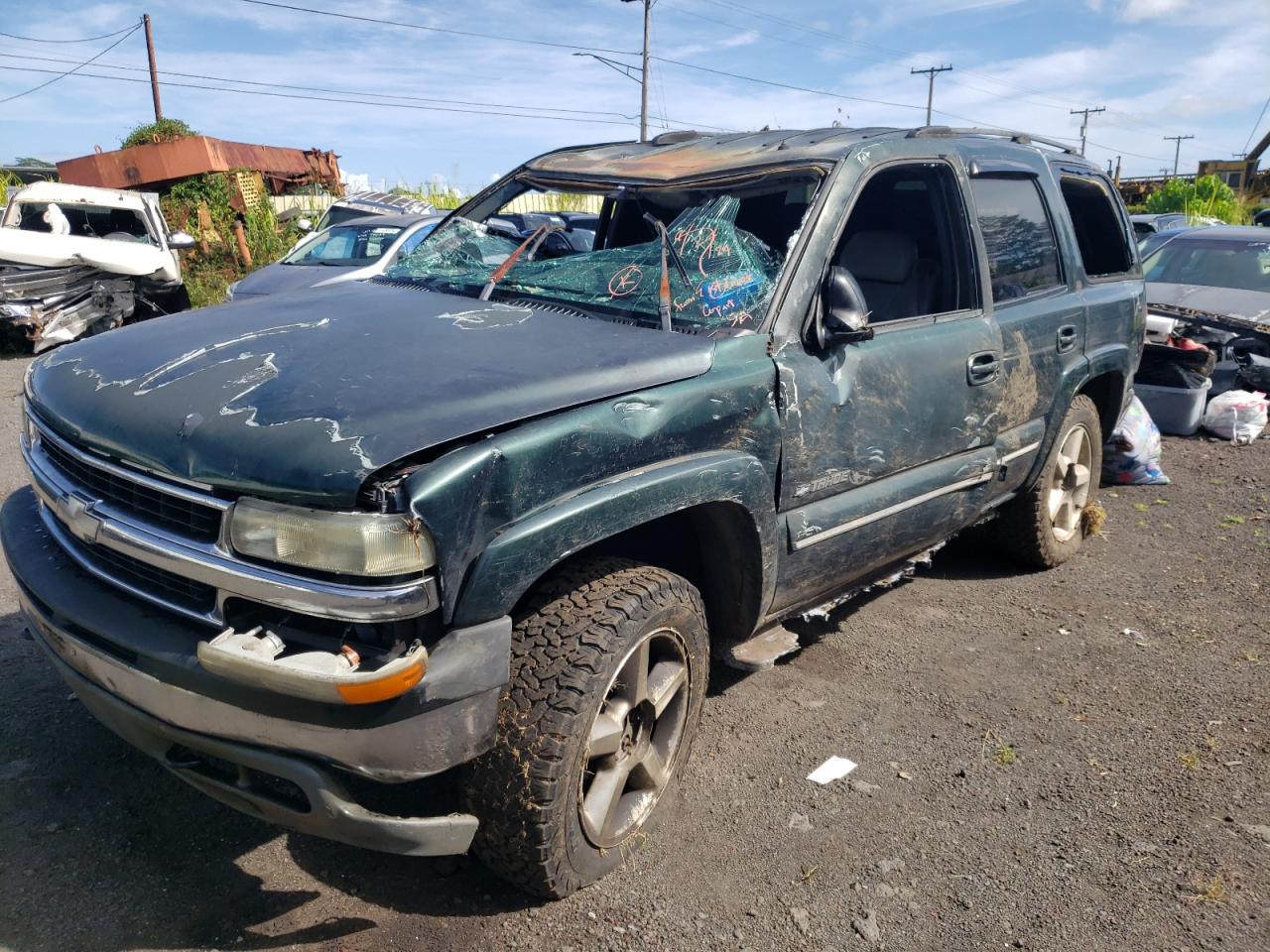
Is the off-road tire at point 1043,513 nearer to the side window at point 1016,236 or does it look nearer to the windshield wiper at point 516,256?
the side window at point 1016,236

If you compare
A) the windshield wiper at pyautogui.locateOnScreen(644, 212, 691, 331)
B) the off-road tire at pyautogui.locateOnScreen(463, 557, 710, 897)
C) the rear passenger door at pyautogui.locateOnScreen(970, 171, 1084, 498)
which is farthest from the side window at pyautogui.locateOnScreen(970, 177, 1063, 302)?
the off-road tire at pyautogui.locateOnScreen(463, 557, 710, 897)

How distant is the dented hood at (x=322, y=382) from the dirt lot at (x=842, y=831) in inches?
45.7

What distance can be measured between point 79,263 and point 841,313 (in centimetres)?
1081

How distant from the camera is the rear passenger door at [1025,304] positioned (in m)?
3.93

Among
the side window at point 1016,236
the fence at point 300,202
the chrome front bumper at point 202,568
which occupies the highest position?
the fence at point 300,202

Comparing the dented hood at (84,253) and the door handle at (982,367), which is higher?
the dented hood at (84,253)

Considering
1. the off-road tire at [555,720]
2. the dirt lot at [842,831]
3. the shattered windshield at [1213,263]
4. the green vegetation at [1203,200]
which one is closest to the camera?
the off-road tire at [555,720]

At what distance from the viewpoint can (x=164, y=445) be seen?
2217 mm

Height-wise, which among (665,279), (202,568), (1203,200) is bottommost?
(202,568)

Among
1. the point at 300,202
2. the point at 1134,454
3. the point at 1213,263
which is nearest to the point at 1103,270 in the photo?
the point at 1134,454

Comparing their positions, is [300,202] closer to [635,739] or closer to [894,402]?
[894,402]

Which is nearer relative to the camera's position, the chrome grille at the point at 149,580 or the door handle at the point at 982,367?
the chrome grille at the point at 149,580

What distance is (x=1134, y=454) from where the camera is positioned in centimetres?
658

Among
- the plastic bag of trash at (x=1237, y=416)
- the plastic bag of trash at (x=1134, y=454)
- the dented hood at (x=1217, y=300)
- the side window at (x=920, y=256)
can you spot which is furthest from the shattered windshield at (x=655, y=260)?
the dented hood at (x=1217, y=300)
